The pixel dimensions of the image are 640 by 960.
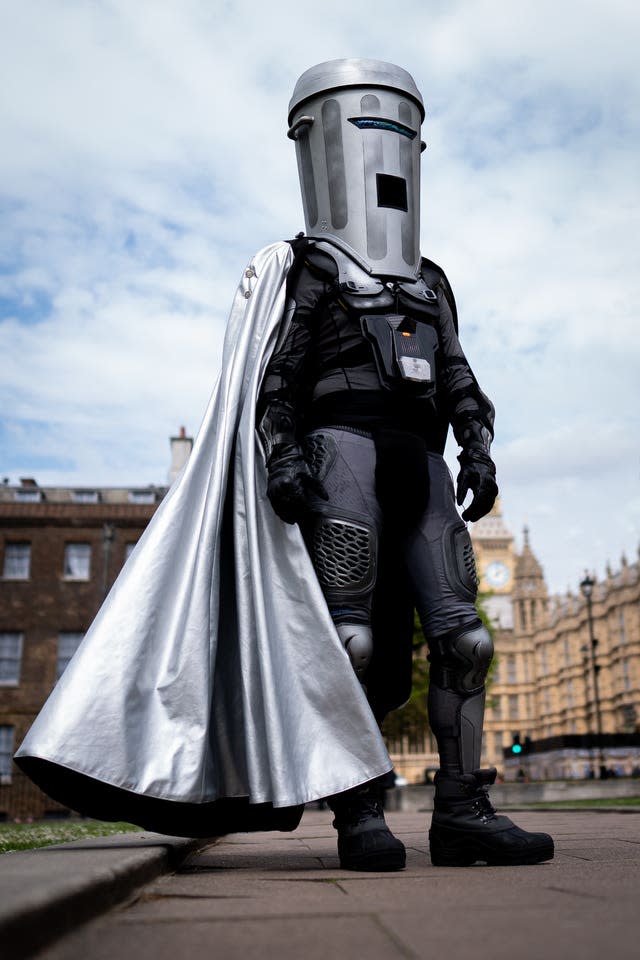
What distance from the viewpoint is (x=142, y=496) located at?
1387 inches

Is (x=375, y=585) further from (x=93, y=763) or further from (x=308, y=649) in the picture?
(x=93, y=763)

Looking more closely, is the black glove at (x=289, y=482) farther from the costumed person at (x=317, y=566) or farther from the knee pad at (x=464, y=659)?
the knee pad at (x=464, y=659)

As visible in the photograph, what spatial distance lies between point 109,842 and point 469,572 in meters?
1.70

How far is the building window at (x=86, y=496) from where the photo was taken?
115ft

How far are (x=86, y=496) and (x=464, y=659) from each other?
32.9m

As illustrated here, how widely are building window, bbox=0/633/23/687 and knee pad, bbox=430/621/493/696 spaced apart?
27784 mm

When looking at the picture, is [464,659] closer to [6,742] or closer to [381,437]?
[381,437]

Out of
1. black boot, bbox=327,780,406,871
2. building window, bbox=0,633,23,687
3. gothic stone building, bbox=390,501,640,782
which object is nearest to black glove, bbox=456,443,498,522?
black boot, bbox=327,780,406,871

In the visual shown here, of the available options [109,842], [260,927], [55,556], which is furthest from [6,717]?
[260,927]

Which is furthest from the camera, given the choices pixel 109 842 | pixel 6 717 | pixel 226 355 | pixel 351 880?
pixel 6 717

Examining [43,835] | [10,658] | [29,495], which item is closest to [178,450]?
Answer: [29,495]

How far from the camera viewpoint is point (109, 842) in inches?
148

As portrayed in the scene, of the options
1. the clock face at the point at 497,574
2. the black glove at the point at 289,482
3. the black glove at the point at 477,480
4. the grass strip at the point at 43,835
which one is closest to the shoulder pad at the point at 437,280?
the black glove at the point at 477,480

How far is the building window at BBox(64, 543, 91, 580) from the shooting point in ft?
102
